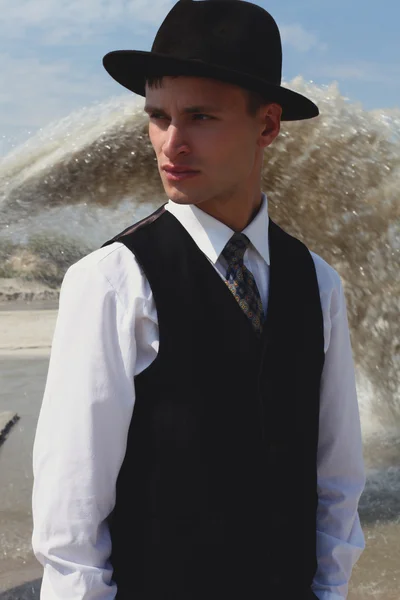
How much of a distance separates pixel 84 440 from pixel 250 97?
0.57m

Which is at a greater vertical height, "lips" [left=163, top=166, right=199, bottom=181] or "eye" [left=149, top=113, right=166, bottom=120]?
"eye" [left=149, top=113, right=166, bottom=120]

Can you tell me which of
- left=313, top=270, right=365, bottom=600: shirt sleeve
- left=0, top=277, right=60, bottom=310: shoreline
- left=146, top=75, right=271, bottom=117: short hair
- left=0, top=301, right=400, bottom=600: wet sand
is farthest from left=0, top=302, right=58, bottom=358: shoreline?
left=146, top=75, right=271, bottom=117: short hair

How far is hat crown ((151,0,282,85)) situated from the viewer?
4.09ft

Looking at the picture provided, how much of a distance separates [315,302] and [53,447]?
0.49 meters

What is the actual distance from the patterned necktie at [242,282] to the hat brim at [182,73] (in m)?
0.23

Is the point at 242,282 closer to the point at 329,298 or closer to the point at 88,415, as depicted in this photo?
the point at 329,298

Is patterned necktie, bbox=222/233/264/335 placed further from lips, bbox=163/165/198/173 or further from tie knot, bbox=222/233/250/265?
lips, bbox=163/165/198/173

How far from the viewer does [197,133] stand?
4.09 ft

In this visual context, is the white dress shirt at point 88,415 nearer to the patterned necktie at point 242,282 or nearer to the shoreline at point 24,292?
the patterned necktie at point 242,282

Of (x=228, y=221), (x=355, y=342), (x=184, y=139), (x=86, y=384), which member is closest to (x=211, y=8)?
(x=184, y=139)

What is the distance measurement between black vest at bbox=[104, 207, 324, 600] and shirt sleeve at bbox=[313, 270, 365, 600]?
71mm

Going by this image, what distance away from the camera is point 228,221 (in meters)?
1.35

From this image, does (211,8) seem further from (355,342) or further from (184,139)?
(355,342)

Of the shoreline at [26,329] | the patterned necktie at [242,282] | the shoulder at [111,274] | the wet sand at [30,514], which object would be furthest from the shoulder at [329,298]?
the shoreline at [26,329]
